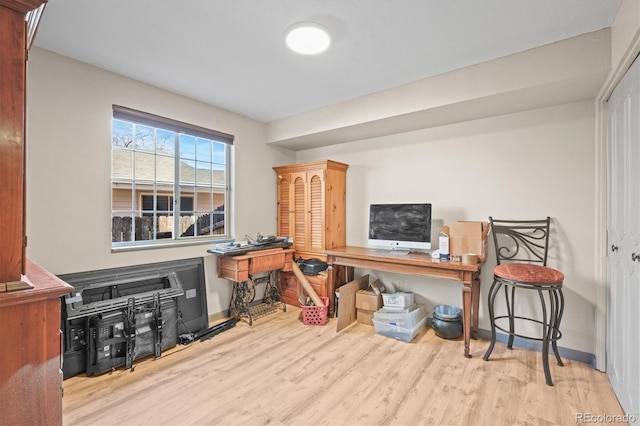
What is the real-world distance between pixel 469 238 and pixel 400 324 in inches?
41.5

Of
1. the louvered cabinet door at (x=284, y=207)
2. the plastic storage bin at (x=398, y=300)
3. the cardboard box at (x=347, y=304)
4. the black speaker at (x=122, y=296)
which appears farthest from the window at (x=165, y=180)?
the plastic storage bin at (x=398, y=300)

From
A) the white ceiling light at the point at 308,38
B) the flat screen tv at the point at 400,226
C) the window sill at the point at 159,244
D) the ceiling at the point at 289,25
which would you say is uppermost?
the ceiling at the point at 289,25

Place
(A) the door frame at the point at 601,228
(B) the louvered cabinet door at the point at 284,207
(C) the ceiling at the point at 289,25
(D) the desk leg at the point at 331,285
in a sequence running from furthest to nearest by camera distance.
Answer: (B) the louvered cabinet door at the point at 284,207 → (D) the desk leg at the point at 331,285 → (A) the door frame at the point at 601,228 → (C) the ceiling at the point at 289,25

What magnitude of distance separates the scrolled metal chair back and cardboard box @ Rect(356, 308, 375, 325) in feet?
4.59

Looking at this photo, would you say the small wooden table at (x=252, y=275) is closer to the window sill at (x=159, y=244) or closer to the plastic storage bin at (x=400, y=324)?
the window sill at (x=159, y=244)

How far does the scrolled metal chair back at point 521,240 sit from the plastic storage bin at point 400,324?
37.7 inches

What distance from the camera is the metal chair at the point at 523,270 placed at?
2223 mm

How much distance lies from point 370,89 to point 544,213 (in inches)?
76.9

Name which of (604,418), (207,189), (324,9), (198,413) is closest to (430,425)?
(604,418)

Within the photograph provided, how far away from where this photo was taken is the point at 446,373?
7.43 ft

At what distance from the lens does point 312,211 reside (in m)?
3.72

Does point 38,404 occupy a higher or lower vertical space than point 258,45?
lower

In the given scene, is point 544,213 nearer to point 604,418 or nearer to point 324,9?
point 604,418

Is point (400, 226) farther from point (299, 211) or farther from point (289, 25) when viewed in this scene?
point (289, 25)
